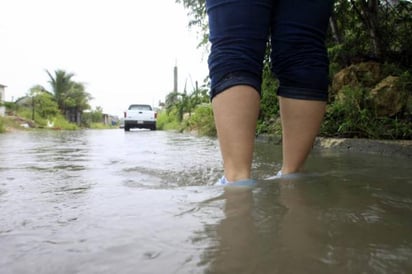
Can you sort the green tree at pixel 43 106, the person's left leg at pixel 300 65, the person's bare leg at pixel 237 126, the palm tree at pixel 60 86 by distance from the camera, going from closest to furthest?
→ 1. the person's bare leg at pixel 237 126
2. the person's left leg at pixel 300 65
3. the green tree at pixel 43 106
4. the palm tree at pixel 60 86

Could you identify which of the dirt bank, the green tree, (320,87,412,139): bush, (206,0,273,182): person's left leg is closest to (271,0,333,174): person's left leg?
(206,0,273,182): person's left leg

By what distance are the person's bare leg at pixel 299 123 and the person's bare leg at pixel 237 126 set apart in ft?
0.91

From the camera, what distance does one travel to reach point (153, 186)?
168 cm

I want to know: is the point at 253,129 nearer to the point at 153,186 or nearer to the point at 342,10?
the point at 153,186

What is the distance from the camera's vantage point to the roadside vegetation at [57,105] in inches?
1184

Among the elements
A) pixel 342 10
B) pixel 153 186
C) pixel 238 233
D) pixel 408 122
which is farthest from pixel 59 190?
pixel 342 10

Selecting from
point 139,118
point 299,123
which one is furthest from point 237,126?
point 139,118

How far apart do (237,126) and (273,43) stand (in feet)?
1.65

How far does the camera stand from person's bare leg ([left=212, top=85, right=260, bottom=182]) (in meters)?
1.47

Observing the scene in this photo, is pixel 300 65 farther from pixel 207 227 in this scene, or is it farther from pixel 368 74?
pixel 368 74

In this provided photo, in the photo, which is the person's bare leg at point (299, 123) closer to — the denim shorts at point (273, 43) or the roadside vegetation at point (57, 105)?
the denim shorts at point (273, 43)

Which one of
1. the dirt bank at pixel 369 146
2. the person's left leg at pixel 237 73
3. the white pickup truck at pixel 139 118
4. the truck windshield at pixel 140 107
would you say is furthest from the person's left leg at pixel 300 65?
the truck windshield at pixel 140 107

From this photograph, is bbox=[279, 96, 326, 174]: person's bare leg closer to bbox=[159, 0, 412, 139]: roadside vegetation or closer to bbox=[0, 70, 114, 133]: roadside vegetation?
bbox=[159, 0, 412, 139]: roadside vegetation

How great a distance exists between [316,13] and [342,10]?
3.96 metres
